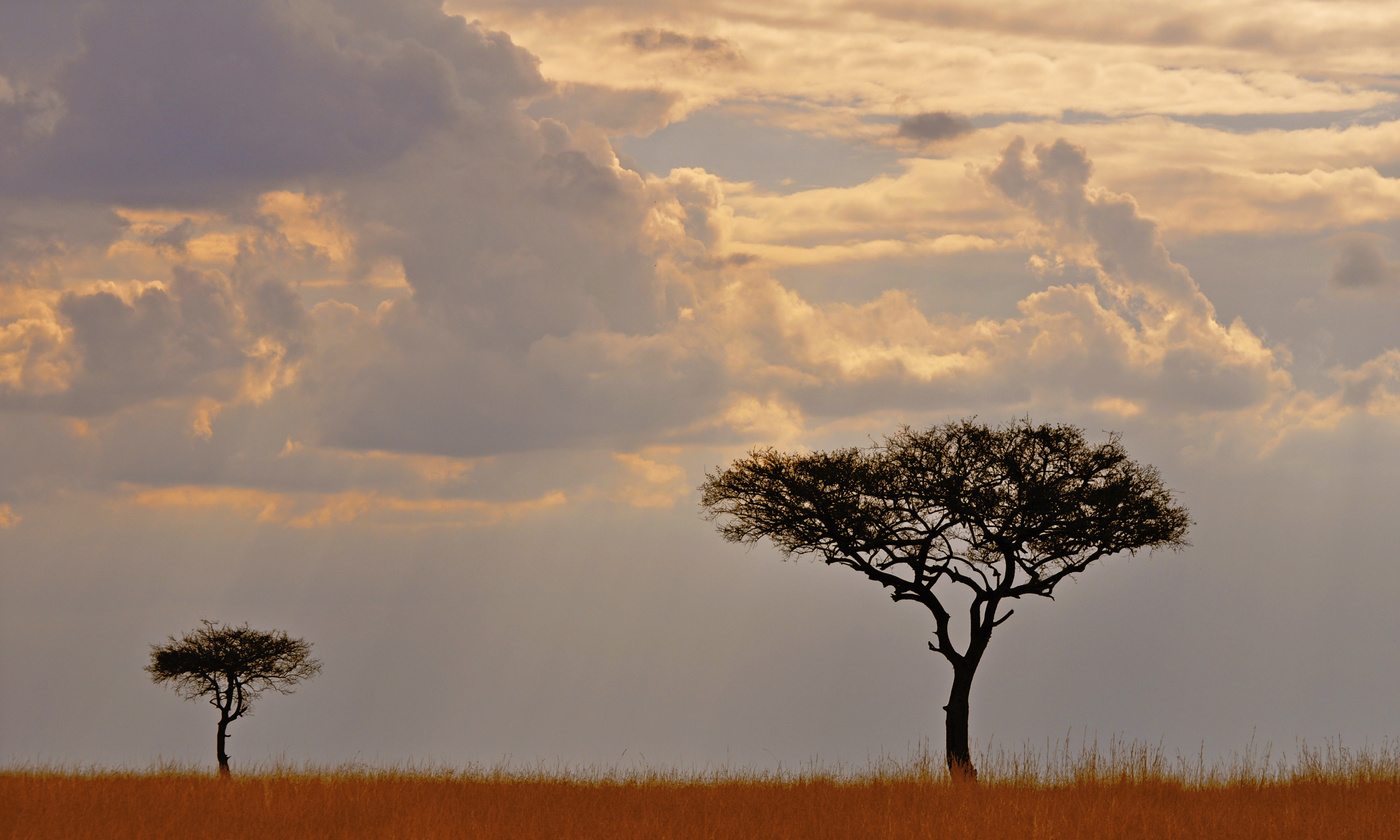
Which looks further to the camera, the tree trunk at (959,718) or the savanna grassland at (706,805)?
the tree trunk at (959,718)

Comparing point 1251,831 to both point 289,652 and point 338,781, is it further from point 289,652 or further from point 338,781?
point 289,652

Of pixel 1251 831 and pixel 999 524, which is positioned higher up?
pixel 999 524

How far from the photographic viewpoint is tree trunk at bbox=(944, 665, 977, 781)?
108 feet

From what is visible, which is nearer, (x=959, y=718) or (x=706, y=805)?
(x=706, y=805)

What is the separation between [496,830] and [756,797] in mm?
6073

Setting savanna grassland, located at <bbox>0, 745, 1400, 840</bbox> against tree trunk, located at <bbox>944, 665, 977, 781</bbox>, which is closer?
savanna grassland, located at <bbox>0, 745, 1400, 840</bbox>

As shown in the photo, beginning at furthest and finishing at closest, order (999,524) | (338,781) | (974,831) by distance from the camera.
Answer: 1. (999,524)
2. (338,781)
3. (974,831)

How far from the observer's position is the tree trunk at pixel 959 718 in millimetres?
33062

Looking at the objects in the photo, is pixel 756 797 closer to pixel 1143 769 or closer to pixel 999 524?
pixel 1143 769

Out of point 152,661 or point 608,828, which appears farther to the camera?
point 152,661

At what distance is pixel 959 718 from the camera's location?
33438mm

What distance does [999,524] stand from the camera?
34.4 m

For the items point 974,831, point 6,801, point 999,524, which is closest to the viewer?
point 974,831

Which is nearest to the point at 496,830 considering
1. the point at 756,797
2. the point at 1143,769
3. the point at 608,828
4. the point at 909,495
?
the point at 608,828
